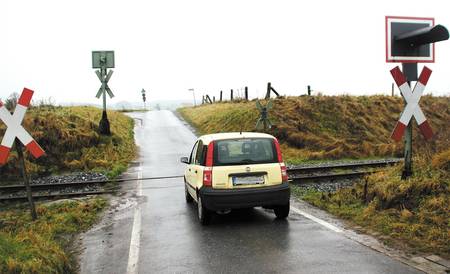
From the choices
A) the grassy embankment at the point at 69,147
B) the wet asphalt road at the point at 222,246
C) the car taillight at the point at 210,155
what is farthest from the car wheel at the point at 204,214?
the grassy embankment at the point at 69,147

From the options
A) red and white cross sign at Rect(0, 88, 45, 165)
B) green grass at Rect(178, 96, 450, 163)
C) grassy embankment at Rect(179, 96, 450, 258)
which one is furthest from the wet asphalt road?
green grass at Rect(178, 96, 450, 163)

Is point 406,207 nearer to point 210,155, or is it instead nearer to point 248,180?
point 248,180

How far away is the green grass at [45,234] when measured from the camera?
17.8 feet

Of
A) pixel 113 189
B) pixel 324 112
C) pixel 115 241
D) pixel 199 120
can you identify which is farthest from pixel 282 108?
pixel 115 241

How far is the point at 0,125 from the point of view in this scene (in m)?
18.4

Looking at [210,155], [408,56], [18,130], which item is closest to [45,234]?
[18,130]

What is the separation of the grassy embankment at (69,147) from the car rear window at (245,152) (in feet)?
27.1

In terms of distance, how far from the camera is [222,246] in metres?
6.61

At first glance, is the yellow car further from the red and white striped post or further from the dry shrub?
the dry shrub

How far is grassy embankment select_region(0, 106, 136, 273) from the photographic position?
575 cm

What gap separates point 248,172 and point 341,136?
17441mm

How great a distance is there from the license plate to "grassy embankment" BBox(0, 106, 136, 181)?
28.2ft

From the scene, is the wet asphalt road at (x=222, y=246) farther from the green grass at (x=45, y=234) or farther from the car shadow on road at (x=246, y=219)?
the green grass at (x=45, y=234)

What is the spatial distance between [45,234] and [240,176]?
12.0 ft
